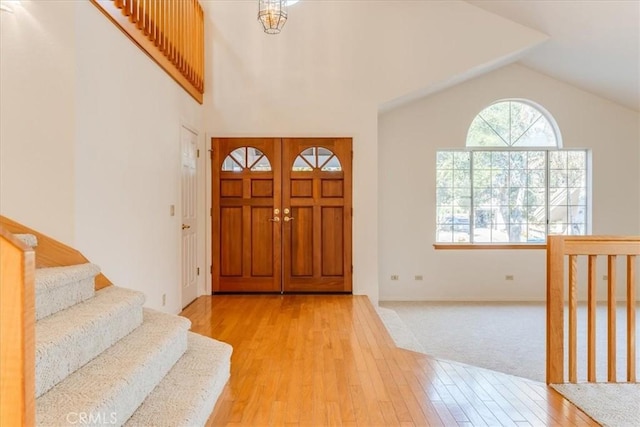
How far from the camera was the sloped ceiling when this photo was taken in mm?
4531

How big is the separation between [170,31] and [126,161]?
1591mm

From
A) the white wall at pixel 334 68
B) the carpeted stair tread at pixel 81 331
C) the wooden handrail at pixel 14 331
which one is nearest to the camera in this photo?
the wooden handrail at pixel 14 331

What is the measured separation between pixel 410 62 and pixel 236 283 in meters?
3.54

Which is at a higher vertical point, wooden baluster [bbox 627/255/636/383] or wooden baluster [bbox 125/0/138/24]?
wooden baluster [bbox 125/0/138/24]

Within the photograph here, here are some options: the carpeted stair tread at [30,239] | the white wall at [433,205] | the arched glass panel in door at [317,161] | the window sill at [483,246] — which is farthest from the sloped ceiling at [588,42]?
the carpeted stair tread at [30,239]

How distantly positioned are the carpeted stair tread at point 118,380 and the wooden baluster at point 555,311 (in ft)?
7.59

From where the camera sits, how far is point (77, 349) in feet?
5.69

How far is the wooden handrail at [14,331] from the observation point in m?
1.02

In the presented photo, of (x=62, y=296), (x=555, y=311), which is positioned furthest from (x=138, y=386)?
(x=555, y=311)

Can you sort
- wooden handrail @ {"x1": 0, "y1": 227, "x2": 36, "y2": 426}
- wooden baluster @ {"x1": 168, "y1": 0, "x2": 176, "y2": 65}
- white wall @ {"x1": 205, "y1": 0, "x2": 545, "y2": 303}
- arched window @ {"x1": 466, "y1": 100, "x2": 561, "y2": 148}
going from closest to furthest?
wooden handrail @ {"x1": 0, "y1": 227, "x2": 36, "y2": 426}, wooden baluster @ {"x1": 168, "y1": 0, "x2": 176, "y2": 65}, white wall @ {"x1": 205, "y1": 0, "x2": 545, "y2": 303}, arched window @ {"x1": 466, "y1": 100, "x2": 561, "y2": 148}

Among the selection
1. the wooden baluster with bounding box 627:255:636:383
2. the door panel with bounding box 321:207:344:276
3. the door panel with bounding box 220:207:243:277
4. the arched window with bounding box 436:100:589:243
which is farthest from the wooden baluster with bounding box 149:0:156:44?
the arched window with bounding box 436:100:589:243

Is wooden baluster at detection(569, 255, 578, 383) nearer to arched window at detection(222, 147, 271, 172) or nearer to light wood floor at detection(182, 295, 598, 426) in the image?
light wood floor at detection(182, 295, 598, 426)

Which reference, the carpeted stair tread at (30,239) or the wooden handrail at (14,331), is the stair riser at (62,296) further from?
the wooden handrail at (14,331)

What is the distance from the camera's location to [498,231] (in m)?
6.37
